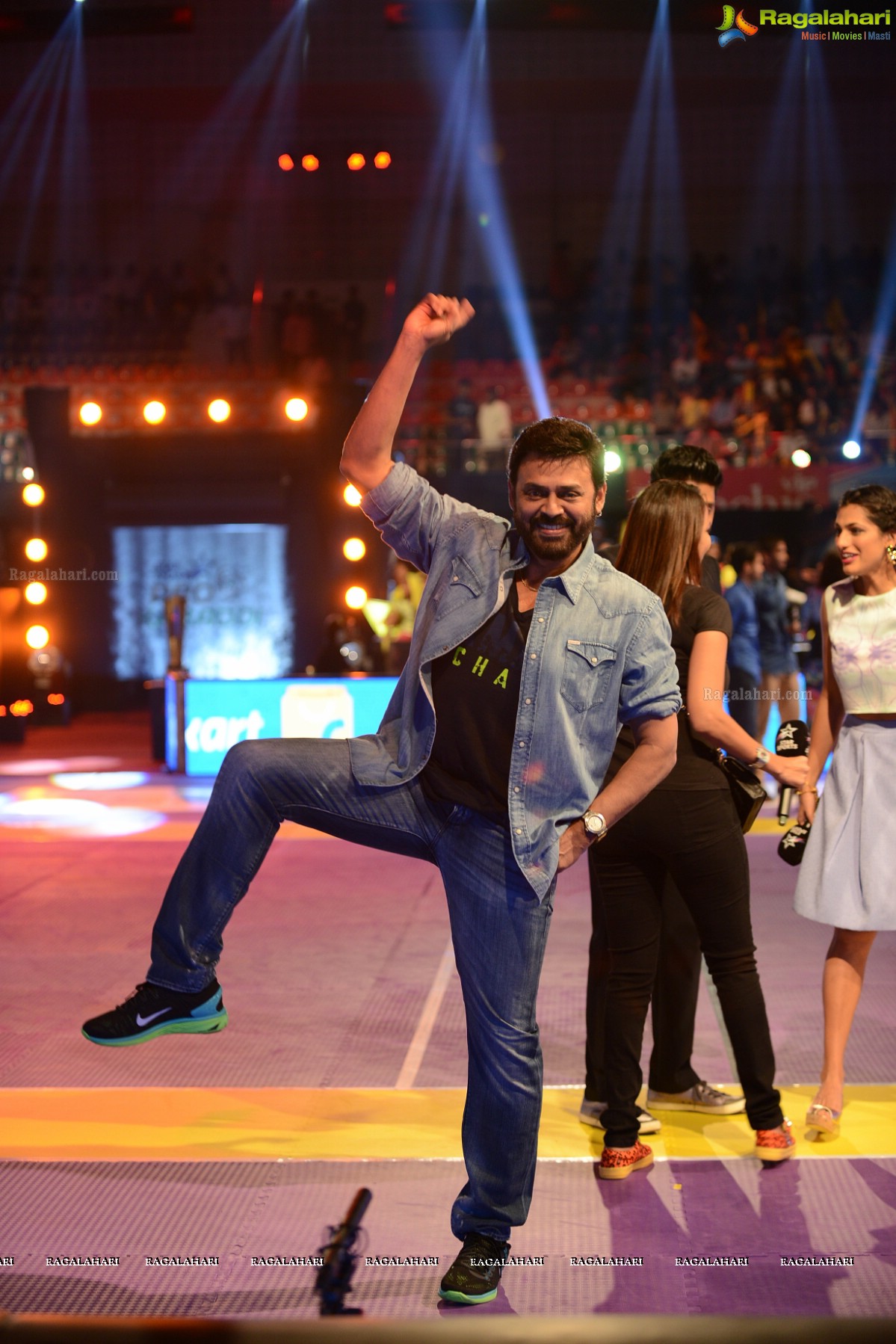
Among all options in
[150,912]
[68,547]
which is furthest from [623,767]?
[68,547]

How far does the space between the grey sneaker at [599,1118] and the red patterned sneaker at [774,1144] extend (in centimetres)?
32

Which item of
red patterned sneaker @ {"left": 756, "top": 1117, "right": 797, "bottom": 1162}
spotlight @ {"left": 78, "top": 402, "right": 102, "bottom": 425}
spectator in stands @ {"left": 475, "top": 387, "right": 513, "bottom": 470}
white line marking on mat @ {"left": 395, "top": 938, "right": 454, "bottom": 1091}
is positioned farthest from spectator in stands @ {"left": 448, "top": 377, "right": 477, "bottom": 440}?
red patterned sneaker @ {"left": 756, "top": 1117, "right": 797, "bottom": 1162}

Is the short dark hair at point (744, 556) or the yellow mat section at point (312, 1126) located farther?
the short dark hair at point (744, 556)

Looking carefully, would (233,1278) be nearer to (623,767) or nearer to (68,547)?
(623,767)

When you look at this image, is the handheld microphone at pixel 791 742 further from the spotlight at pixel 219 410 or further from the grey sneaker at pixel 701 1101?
the spotlight at pixel 219 410

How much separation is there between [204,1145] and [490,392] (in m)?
13.2

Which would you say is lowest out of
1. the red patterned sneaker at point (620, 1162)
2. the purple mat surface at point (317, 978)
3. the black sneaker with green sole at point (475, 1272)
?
the purple mat surface at point (317, 978)

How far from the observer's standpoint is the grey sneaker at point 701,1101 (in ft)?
12.4

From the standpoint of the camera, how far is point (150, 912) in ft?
20.0

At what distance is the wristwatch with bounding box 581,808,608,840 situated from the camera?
2.62m

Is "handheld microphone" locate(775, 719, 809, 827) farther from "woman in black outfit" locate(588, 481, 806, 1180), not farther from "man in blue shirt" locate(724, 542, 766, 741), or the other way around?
"man in blue shirt" locate(724, 542, 766, 741)

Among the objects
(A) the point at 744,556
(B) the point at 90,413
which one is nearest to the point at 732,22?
(A) the point at 744,556

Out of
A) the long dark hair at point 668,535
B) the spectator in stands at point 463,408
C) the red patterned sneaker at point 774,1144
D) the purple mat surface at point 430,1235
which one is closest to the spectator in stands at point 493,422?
the spectator in stands at point 463,408

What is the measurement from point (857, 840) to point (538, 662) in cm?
147
